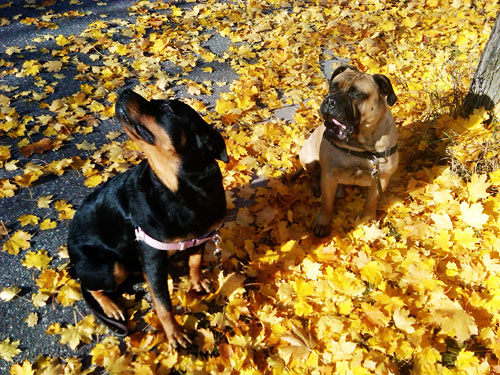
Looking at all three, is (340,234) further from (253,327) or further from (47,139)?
(47,139)

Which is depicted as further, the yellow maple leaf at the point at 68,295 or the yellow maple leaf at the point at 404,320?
the yellow maple leaf at the point at 68,295

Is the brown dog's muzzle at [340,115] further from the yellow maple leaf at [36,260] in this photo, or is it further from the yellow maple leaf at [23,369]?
the yellow maple leaf at [23,369]

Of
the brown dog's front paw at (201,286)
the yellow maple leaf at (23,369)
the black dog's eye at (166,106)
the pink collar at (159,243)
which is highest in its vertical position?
the black dog's eye at (166,106)

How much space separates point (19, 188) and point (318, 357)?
3.69m

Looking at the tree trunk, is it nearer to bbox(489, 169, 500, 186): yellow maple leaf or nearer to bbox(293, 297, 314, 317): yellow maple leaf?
bbox(489, 169, 500, 186): yellow maple leaf

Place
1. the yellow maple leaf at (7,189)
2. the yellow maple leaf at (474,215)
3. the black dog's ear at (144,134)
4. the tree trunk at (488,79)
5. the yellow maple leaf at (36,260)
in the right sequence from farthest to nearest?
1. the yellow maple leaf at (7,189)
2. the tree trunk at (488,79)
3. the yellow maple leaf at (36,260)
4. the yellow maple leaf at (474,215)
5. the black dog's ear at (144,134)

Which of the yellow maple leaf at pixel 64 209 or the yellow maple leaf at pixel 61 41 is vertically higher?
the yellow maple leaf at pixel 61 41

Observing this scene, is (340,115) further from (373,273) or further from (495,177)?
(495,177)

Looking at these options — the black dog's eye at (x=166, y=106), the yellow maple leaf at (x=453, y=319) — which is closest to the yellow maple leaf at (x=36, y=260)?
the black dog's eye at (x=166, y=106)

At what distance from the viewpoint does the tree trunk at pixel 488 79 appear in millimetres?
3531

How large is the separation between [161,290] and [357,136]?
2.10 m

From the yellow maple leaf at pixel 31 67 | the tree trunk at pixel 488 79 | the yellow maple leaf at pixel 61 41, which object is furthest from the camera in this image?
the yellow maple leaf at pixel 61 41

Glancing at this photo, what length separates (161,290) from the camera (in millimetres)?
2574

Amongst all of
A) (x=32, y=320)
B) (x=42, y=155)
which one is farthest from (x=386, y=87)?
(x=42, y=155)
